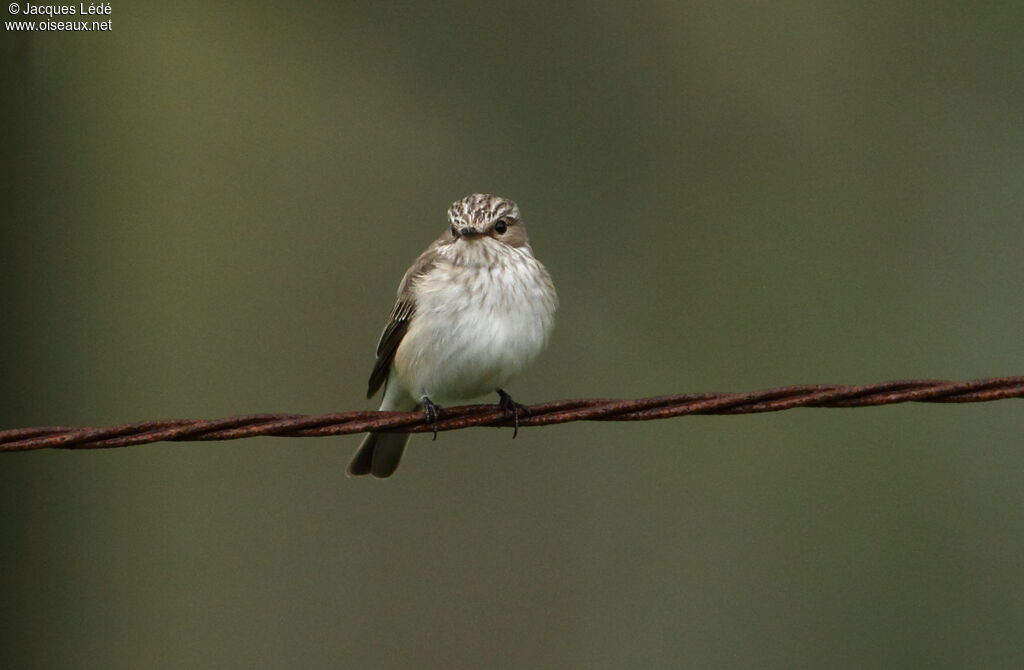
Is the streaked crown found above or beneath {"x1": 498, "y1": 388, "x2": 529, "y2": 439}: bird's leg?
above

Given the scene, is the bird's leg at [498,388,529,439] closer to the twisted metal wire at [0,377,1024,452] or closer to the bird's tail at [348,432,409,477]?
the twisted metal wire at [0,377,1024,452]

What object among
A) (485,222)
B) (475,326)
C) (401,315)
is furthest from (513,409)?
(485,222)

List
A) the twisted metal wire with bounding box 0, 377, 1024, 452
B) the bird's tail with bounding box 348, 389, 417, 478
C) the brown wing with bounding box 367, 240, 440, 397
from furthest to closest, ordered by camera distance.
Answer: the bird's tail with bounding box 348, 389, 417, 478, the brown wing with bounding box 367, 240, 440, 397, the twisted metal wire with bounding box 0, 377, 1024, 452

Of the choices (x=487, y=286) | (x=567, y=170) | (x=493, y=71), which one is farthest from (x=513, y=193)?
(x=487, y=286)

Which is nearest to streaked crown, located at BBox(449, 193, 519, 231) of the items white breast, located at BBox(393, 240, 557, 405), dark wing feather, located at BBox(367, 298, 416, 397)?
white breast, located at BBox(393, 240, 557, 405)

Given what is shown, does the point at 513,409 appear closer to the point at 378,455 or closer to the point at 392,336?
the point at 392,336

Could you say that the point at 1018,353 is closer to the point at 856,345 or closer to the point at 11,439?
the point at 856,345
